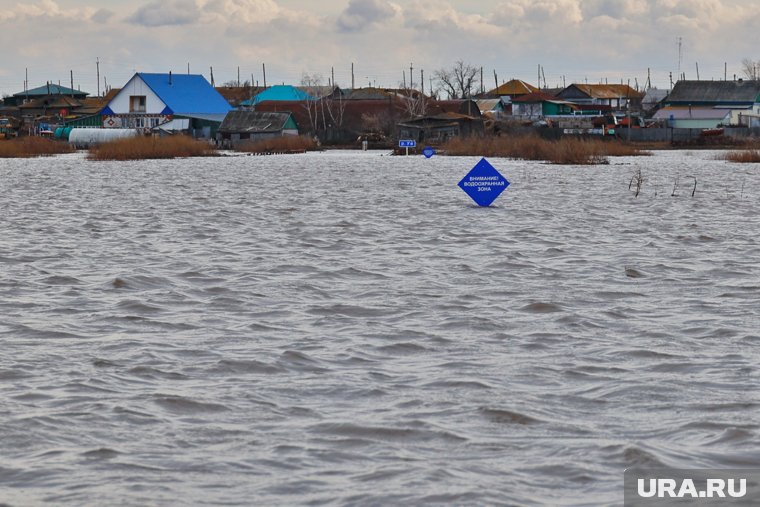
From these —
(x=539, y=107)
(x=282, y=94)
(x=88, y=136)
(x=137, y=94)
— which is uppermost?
(x=282, y=94)

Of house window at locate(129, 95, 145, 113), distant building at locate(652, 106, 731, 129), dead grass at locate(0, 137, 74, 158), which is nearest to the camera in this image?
dead grass at locate(0, 137, 74, 158)

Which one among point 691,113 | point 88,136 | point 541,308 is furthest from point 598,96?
point 541,308

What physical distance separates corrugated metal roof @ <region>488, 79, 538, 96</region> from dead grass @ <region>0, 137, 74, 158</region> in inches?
3539

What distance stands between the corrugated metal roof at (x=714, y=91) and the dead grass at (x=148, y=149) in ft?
217

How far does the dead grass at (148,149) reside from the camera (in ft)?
222

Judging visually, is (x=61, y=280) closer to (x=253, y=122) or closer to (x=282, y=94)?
(x=253, y=122)

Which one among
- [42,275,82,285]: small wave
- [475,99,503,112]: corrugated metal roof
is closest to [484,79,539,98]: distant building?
[475,99,503,112]: corrugated metal roof

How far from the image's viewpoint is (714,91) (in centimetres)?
12762

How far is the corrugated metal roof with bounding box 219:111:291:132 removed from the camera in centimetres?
11200

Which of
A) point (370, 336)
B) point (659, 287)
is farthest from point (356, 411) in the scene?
point (659, 287)

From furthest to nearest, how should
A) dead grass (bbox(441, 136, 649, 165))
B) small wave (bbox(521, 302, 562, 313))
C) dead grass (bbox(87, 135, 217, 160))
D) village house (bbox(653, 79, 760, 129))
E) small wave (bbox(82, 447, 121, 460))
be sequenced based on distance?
village house (bbox(653, 79, 760, 129)) → dead grass (bbox(87, 135, 217, 160)) → dead grass (bbox(441, 136, 649, 165)) → small wave (bbox(521, 302, 562, 313)) → small wave (bbox(82, 447, 121, 460))

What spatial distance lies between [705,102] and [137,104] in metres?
56.4

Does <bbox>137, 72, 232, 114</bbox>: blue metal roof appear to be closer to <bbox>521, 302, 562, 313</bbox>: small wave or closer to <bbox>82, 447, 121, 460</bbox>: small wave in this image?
<bbox>521, 302, 562, 313</bbox>: small wave

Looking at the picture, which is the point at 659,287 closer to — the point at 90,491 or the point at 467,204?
the point at 90,491
